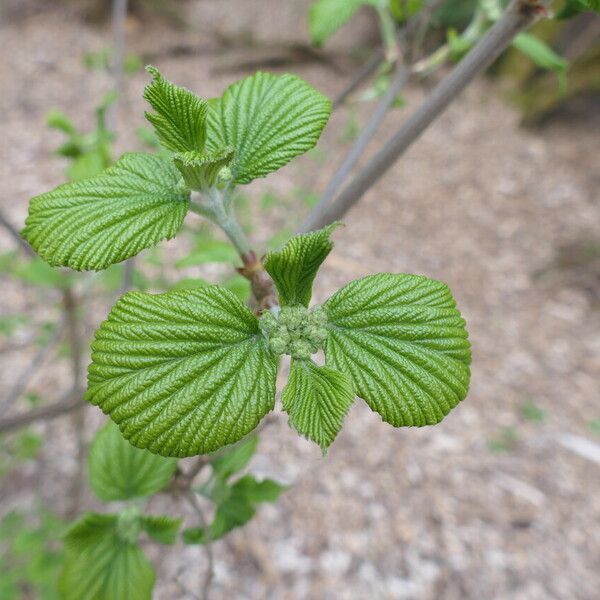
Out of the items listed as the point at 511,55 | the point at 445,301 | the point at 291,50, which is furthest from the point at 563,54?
the point at 445,301

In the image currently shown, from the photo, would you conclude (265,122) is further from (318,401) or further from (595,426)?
(595,426)

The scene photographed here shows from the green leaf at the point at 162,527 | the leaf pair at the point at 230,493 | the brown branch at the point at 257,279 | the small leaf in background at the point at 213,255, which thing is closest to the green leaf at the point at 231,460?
the leaf pair at the point at 230,493

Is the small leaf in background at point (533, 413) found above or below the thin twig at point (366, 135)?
below

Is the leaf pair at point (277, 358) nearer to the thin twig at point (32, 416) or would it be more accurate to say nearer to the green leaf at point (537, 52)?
the thin twig at point (32, 416)

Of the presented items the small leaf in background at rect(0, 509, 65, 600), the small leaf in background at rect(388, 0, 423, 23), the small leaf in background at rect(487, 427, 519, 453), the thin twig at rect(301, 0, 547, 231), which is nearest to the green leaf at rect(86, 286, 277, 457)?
the thin twig at rect(301, 0, 547, 231)

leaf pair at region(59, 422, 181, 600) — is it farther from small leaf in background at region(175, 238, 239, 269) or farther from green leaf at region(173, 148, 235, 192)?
green leaf at region(173, 148, 235, 192)

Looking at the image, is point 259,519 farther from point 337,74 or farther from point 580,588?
point 337,74
